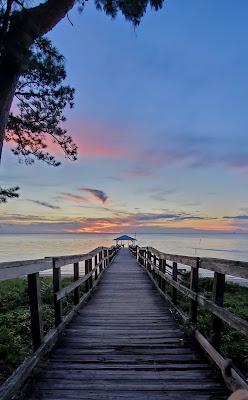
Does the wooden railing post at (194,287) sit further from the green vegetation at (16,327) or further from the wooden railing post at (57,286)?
the green vegetation at (16,327)

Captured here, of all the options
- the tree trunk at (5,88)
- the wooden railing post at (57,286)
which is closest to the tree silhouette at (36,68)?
the tree trunk at (5,88)

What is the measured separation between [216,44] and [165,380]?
41.0 feet

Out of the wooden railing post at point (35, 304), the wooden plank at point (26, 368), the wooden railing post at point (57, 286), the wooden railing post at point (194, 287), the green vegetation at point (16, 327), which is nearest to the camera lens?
the wooden plank at point (26, 368)

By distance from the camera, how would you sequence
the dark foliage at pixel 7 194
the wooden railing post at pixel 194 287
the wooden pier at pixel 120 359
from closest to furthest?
the wooden pier at pixel 120 359, the wooden railing post at pixel 194 287, the dark foliage at pixel 7 194

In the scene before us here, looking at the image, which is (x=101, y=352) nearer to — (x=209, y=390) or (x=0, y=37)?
(x=209, y=390)

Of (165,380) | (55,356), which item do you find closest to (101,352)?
(55,356)

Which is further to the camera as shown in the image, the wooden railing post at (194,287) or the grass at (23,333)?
the grass at (23,333)

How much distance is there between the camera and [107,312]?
7.52 m

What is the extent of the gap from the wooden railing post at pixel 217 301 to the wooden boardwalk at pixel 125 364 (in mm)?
302

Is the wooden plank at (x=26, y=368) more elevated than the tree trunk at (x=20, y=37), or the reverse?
the tree trunk at (x=20, y=37)

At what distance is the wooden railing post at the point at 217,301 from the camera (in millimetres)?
4102

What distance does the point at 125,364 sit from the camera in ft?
14.0

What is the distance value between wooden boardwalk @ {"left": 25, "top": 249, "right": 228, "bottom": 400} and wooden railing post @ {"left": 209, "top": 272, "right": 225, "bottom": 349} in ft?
0.99

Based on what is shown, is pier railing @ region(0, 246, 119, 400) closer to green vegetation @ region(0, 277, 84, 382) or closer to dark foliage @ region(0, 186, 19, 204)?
green vegetation @ region(0, 277, 84, 382)
